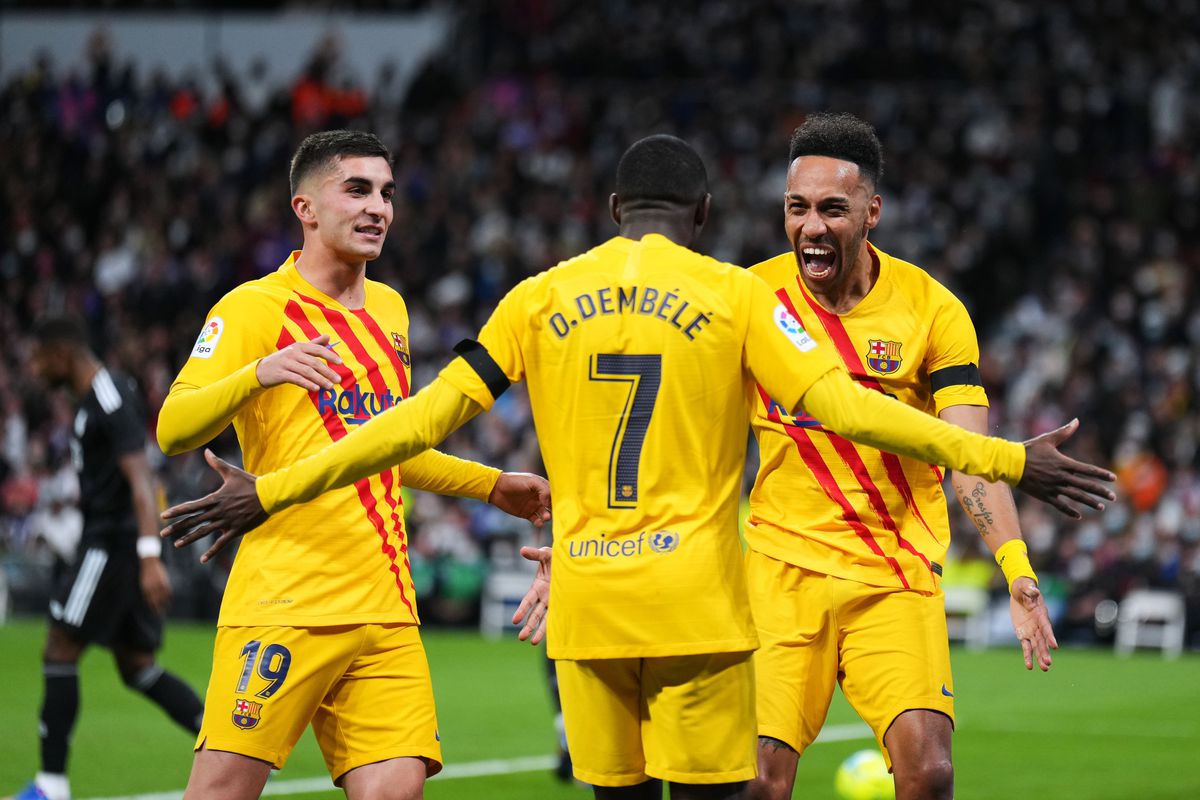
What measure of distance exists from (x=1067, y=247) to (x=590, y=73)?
7.99 meters

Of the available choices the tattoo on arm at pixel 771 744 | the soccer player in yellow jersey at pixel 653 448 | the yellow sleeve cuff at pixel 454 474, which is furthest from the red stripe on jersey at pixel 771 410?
the soccer player in yellow jersey at pixel 653 448

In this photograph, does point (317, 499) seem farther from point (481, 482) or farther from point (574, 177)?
point (574, 177)

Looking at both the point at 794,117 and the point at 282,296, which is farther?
the point at 794,117

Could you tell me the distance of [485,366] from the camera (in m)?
4.85

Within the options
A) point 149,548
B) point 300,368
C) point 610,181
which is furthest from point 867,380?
point 610,181

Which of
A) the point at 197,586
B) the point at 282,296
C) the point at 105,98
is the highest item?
the point at 105,98

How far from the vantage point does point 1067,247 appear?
23.9 m

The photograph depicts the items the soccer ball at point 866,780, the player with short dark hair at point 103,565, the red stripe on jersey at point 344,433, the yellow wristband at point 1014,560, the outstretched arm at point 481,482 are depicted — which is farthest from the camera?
the soccer ball at point 866,780

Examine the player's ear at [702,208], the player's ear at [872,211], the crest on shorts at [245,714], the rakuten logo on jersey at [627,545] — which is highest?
the player's ear at [872,211]

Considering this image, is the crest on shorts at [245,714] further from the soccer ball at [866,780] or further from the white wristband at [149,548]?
the soccer ball at [866,780]

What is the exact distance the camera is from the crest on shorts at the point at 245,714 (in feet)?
18.0

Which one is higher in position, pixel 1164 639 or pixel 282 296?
pixel 282 296

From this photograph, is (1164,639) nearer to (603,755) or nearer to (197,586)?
(197,586)

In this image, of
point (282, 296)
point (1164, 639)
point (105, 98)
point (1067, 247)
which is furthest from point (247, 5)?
point (282, 296)
